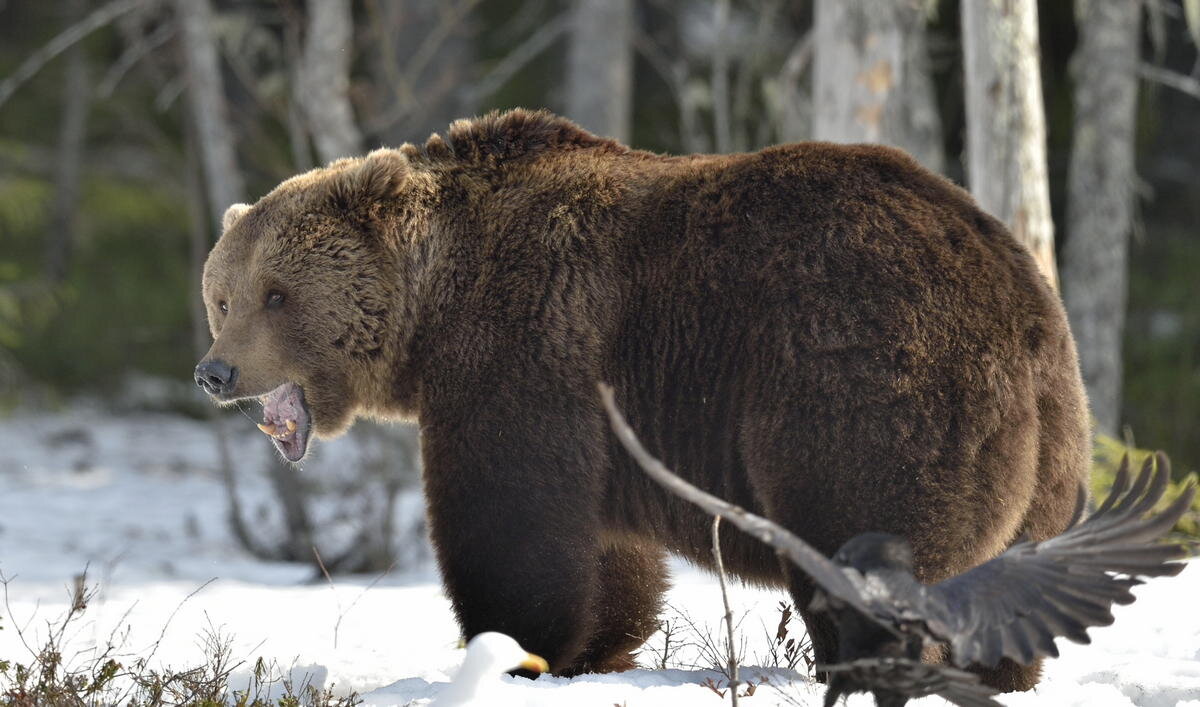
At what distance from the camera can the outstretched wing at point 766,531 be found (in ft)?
10.2

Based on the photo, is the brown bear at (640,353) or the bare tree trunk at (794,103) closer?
the brown bear at (640,353)

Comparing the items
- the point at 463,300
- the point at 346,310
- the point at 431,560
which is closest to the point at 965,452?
the point at 463,300

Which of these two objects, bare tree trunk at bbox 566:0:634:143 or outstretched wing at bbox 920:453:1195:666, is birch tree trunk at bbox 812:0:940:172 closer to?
outstretched wing at bbox 920:453:1195:666

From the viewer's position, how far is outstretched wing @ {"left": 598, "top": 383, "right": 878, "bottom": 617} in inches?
122

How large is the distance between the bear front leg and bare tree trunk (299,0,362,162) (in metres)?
6.06

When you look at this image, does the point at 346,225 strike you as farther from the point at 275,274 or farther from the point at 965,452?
the point at 965,452

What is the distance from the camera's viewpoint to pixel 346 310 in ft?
16.6

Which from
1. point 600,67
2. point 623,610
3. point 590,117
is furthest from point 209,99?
point 623,610

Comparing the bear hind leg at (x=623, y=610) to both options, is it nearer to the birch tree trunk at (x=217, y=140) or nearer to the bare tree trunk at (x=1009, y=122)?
the bare tree trunk at (x=1009, y=122)

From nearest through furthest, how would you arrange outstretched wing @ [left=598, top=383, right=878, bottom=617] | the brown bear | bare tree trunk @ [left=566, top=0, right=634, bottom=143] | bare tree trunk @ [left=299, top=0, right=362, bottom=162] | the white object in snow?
outstretched wing @ [left=598, top=383, right=878, bottom=617], the white object in snow, the brown bear, bare tree trunk @ [left=299, top=0, right=362, bottom=162], bare tree trunk @ [left=566, top=0, right=634, bottom=143]

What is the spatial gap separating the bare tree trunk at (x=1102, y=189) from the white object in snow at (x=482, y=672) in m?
8.02

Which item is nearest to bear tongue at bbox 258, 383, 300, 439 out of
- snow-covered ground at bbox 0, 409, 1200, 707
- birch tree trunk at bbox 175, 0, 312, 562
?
snow-covered ground at bbox 0, 409, 1200, 707

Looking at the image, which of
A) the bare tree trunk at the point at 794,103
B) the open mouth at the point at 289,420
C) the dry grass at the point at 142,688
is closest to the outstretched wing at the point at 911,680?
the dry grass at the point at 142,688

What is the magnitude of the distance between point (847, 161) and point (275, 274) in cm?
215
